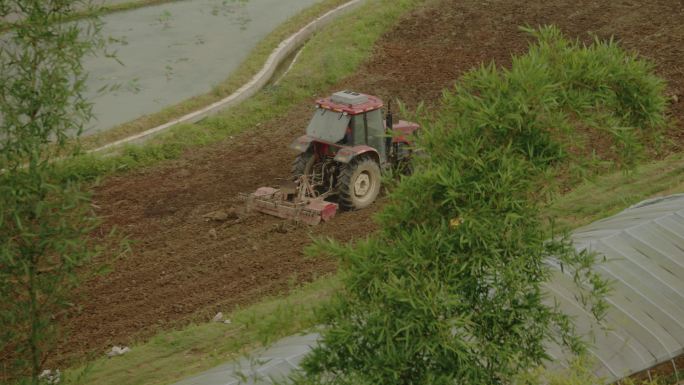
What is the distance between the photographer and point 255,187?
17406 mm

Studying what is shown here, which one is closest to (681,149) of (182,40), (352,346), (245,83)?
(245,83)

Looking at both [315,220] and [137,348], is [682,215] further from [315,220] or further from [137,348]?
[137,348]

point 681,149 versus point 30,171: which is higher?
point 30,171

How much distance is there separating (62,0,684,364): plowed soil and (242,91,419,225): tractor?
11.8 inches

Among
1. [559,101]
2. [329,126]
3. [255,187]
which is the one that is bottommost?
[255,187]

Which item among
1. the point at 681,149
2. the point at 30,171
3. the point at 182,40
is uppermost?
the point at 30,171

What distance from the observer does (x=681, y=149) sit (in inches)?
722

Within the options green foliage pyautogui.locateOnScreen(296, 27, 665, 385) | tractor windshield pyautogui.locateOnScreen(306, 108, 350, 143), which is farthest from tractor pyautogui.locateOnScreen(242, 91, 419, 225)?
green foliage pyautogui.locateOnScreen(296, 27, 665, 385)

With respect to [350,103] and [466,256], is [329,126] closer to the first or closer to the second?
[350,103]

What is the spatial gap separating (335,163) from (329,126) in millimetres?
764

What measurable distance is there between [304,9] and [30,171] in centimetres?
2213

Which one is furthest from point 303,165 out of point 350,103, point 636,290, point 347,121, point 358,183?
point 636,290

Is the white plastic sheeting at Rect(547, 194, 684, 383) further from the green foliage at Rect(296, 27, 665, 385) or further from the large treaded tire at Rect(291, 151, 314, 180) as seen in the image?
the large treaded tire at Rect(291, 151, 314, 180)

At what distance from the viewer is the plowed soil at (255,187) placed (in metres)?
13.6
